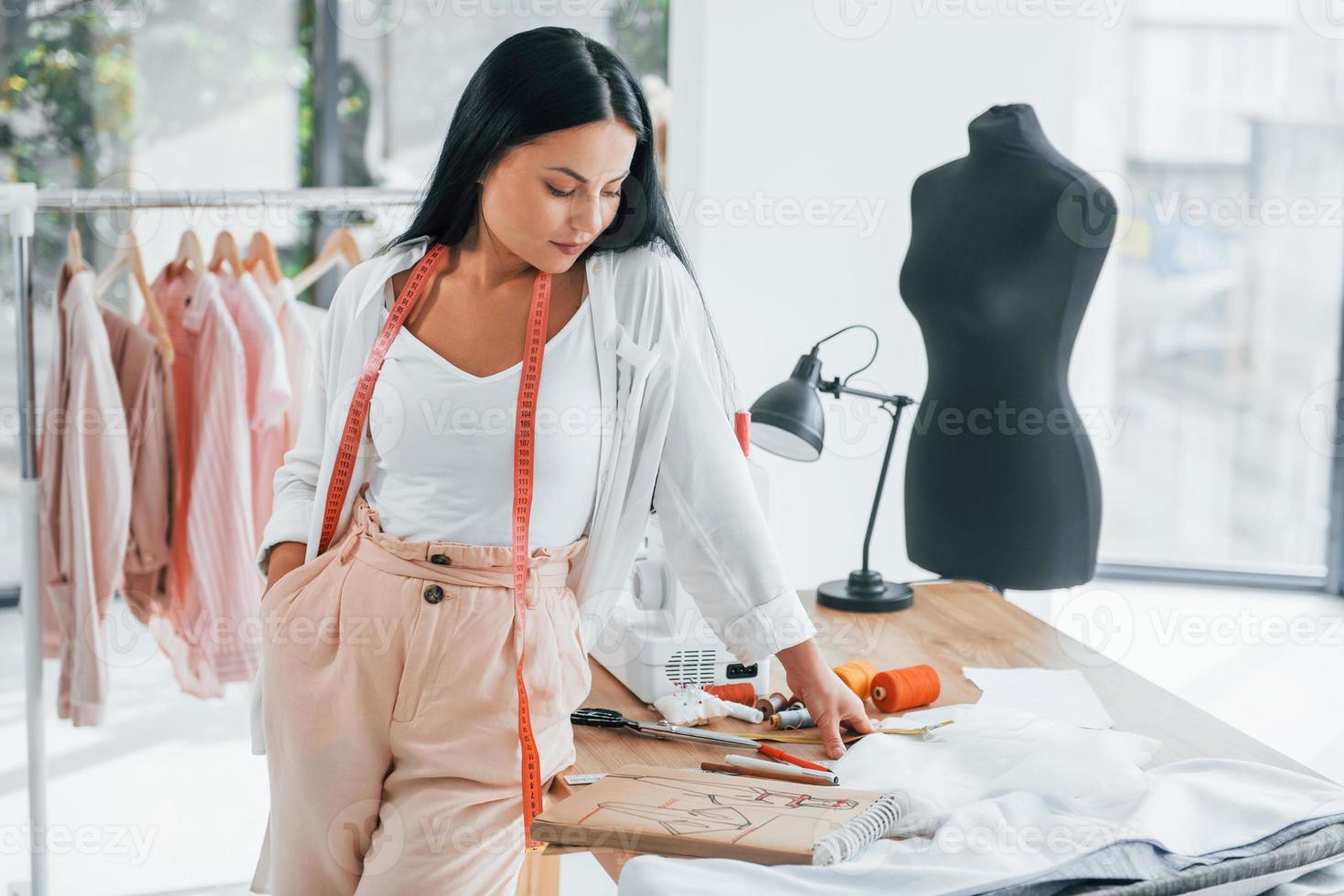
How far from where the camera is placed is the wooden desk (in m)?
1.53

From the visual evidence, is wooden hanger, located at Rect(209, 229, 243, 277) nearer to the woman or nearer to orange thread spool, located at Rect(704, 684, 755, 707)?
the woman

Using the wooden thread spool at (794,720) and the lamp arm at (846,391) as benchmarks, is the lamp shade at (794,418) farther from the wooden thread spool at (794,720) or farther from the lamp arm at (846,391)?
the wooden thread spool at (794,720)

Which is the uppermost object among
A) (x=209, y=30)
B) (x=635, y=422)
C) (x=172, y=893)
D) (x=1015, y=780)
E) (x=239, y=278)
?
(x=209, y=30)

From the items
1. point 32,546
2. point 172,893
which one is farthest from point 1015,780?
point 172,893

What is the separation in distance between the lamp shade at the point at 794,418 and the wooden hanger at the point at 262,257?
4.01 ft

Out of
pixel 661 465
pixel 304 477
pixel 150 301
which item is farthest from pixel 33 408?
pixel 661 465

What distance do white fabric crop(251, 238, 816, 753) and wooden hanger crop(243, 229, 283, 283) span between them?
3.91ft

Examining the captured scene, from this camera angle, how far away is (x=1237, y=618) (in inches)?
160

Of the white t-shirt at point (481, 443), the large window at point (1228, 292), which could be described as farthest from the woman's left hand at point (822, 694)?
the large window at point (1228, 292)

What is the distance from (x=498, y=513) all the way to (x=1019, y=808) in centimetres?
65

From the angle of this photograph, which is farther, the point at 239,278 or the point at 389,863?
the point at 239,278

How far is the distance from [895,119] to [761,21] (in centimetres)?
38

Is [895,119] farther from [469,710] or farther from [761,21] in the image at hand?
[469,710]

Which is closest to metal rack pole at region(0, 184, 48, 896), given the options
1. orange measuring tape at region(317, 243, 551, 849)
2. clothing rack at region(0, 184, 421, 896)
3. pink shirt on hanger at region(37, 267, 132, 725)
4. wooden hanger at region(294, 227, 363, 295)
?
clothing rack at region(0, 184, 421, 896)
